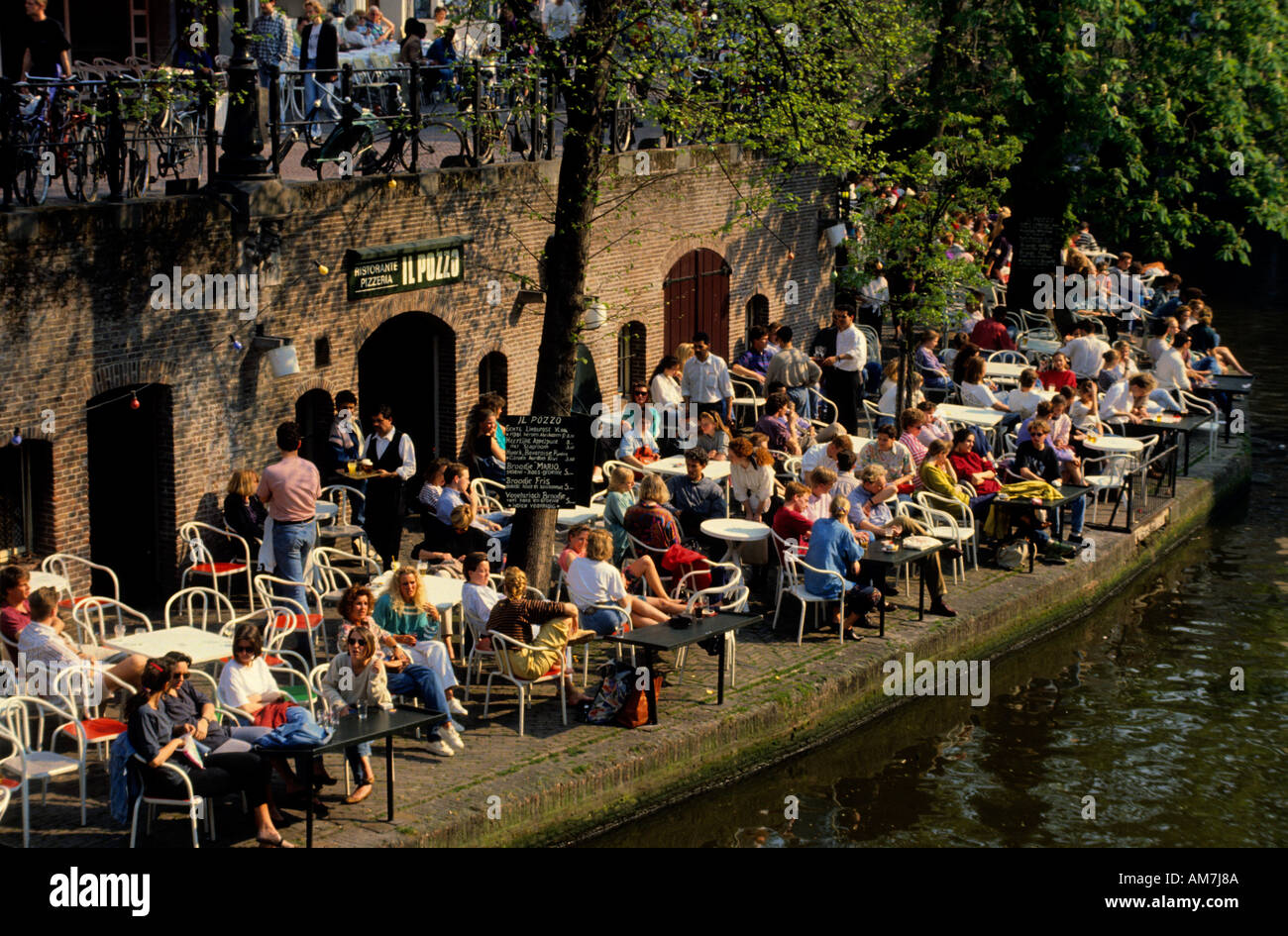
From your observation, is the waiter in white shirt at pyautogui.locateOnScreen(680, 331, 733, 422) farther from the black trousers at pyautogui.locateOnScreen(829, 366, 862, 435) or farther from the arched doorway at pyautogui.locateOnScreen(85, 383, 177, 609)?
the arched doorway at pyautogui.locateOnScreen(85, 383, 177, 609)

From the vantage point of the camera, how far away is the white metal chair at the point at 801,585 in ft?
49.1

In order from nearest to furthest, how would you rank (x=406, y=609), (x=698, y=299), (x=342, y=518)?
1. (x=406, y=609)
2. (x=342, y=518)
3. (x=698, y=299)

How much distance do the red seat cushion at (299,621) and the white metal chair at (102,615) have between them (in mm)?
977

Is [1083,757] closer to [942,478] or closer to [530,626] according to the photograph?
[942,478]


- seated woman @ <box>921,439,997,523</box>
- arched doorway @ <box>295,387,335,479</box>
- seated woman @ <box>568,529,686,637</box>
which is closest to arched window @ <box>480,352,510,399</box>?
arched doorway @ <box>295,387,335,479</box>

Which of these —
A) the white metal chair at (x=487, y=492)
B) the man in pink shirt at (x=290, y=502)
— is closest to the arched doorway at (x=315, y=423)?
the white metal chair at (x=487, y=492)

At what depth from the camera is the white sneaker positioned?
12391mm

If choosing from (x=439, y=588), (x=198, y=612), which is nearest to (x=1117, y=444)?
(x=439, y=588)

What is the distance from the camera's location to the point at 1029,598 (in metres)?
17.2

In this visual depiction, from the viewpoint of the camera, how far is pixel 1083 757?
565 inches

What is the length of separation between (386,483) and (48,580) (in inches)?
143
